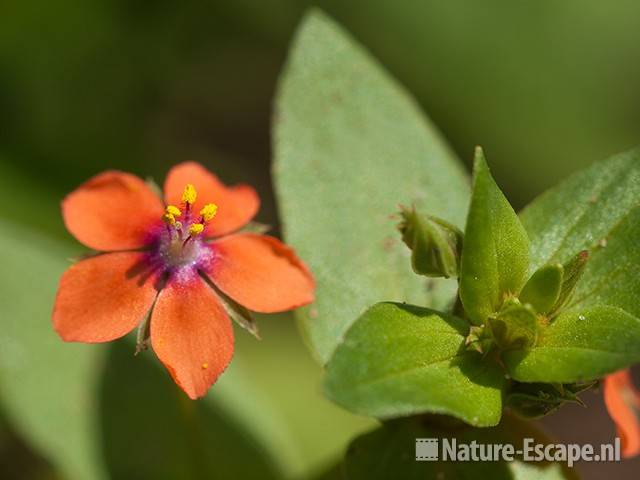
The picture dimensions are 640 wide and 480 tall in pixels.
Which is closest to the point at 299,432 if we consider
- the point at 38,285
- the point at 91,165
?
the point at 38,285

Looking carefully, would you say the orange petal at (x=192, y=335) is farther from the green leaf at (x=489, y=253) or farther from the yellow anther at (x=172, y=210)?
the green leaf at (x=489, y=253)

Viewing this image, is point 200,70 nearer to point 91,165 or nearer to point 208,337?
point 91,165

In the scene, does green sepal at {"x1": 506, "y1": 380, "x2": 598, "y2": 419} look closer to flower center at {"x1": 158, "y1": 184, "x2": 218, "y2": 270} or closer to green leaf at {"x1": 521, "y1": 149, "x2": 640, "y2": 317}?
green leaf at {"x1": 521, "y1": 149, "x2": 640, "y2": 317}

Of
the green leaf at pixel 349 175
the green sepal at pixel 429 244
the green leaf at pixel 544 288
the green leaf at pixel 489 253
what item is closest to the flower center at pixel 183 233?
the green leaf at pixel 349 175

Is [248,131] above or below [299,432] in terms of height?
above

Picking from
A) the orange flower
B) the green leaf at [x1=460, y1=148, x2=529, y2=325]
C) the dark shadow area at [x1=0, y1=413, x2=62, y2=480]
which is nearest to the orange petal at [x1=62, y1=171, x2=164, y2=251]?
the orange flower

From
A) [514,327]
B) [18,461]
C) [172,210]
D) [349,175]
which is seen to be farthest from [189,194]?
[18,461]
